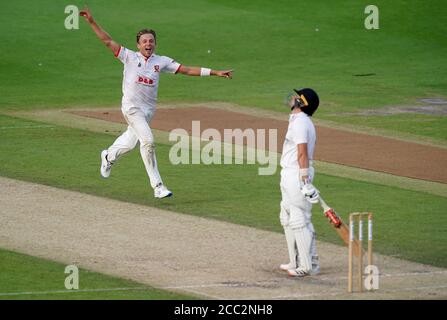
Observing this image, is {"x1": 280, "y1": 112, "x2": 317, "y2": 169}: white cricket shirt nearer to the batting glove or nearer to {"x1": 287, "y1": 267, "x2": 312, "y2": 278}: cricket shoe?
the batting glove

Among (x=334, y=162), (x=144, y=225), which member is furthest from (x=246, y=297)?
(x=334, y=162)

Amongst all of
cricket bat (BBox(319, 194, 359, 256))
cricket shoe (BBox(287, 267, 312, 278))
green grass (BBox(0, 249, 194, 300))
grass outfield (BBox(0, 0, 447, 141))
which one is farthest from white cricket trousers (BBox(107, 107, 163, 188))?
grass outfield (BBox(0, 0, 447, 141))

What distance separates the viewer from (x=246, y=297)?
1445 cm

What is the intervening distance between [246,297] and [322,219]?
4.66 meters

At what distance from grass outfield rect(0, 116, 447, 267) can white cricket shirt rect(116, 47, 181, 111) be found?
4.77 ft

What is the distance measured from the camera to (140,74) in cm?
2014

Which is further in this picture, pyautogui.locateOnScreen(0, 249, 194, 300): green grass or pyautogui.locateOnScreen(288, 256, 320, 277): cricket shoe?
pyautogui.locateOnScreen(288, 256, 320, 277): cricket shoe

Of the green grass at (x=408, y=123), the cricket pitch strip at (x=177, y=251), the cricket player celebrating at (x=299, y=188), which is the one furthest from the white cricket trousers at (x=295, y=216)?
the green grass at (x=408, y=123)

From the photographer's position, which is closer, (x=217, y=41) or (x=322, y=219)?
(x=322, y=219)

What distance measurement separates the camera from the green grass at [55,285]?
47.5 ft

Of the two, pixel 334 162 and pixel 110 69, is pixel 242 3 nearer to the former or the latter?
pixel 110 69

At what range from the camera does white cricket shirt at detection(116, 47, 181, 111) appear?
20.2 meters

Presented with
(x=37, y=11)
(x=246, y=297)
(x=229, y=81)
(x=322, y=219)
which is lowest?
(x=246, y=297)

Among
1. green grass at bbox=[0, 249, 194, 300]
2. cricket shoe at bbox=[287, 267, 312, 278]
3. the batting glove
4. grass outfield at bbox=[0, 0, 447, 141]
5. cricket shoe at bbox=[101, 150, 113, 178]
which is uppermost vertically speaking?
grass outfield at bbox=[0, 0, 447, 141]
